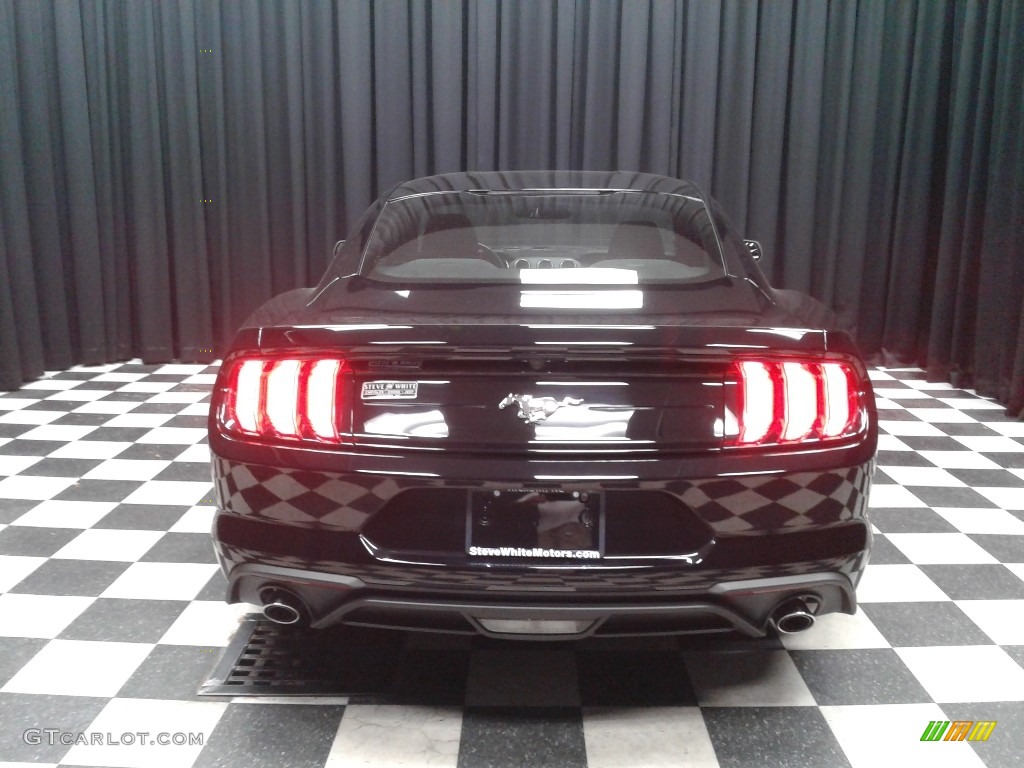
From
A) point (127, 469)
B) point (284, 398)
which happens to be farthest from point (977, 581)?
point (127, 469)

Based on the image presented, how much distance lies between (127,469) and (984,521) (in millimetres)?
2953

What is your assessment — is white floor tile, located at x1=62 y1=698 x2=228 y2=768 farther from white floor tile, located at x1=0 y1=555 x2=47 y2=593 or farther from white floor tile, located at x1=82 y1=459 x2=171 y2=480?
white floor tile, located at x1=82 y1=459 x2=171 y2=480

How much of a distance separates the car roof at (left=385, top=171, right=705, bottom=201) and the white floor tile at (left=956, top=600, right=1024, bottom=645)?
4.01 ft

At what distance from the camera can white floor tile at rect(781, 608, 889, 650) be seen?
1.97 m

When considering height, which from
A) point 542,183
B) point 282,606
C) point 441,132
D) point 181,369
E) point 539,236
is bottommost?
point 181,369

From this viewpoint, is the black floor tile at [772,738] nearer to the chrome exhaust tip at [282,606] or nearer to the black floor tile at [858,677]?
the black floor tile at [858,677]

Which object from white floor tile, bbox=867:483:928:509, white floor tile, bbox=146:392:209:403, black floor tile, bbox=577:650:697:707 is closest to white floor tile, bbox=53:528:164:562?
black floor tile, bbox=577:650:697:707

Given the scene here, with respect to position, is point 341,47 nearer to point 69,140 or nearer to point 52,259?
point 69,140

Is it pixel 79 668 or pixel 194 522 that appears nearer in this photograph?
pixel 79 668

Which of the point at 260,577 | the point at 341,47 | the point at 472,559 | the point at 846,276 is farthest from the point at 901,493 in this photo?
the point at 341,47

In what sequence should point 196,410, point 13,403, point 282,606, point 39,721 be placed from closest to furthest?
point 282,606 → point 39,721 → point 196,410 → point 13,403

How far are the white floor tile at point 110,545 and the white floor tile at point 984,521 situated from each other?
2.44 metres

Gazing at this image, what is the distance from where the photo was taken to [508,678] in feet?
5.96

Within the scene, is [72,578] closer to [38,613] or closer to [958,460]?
[38,613]
